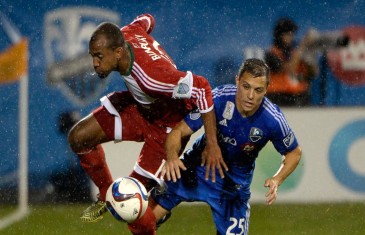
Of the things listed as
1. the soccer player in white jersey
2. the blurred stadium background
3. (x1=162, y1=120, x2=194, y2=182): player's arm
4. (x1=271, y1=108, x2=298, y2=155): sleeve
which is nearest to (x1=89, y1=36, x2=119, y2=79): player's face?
the soccer player in white jersey

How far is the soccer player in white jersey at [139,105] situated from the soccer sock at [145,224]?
1 centimetres

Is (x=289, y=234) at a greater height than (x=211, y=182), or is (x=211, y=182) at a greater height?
(x=211, y=182)

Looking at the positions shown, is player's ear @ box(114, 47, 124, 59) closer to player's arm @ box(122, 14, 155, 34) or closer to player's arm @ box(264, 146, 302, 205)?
player's arm @ box(122, 14, 155, 34)

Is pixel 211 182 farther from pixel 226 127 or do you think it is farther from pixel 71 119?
pixel 71 119

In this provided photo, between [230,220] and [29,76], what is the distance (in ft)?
12.6

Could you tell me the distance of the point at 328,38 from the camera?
1118cm

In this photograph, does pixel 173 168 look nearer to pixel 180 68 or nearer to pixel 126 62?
pixel 126 62

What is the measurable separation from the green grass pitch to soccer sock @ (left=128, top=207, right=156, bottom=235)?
6.34ft

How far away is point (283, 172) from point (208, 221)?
9.54 feet

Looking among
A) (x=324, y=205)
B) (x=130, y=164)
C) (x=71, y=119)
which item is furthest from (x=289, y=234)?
(x=71, y=119)

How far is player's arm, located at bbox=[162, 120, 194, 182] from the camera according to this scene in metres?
7.34

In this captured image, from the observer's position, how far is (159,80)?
7.56 metres

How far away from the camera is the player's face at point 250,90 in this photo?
7375 millimetres

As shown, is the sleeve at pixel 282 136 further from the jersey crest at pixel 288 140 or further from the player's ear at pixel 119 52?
the player's ear at pixel 119 52
